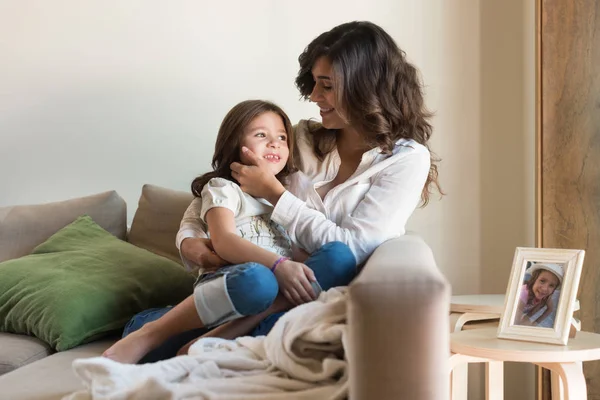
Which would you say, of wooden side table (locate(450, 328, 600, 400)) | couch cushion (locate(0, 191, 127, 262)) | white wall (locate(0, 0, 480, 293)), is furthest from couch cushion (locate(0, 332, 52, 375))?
wooden side table (locate(450, 328, 600, 400))

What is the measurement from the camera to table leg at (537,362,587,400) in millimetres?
1494

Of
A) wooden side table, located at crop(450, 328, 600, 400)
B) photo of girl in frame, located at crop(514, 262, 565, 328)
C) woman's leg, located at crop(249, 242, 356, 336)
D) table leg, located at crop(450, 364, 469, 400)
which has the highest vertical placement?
woman's leg, located at crop(249, 242, 356, 336)

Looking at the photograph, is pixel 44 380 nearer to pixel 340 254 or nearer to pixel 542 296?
pixel 340 254

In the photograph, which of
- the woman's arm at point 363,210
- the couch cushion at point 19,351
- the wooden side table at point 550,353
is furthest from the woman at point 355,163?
the couch cushion at point 19,351

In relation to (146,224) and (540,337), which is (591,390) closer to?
(540,337)

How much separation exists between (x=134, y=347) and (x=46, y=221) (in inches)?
38.5

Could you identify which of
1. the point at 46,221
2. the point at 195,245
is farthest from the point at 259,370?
the point at 46,221

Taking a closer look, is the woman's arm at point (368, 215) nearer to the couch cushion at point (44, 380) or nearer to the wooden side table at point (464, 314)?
the wooden side table at point (464, 314)

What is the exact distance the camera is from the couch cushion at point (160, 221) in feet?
6.98

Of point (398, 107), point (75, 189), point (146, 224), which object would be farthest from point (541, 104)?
point (75, 189)

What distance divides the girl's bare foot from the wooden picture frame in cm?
81

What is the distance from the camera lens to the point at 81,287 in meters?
1.78

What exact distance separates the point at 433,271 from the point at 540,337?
0.75 meters

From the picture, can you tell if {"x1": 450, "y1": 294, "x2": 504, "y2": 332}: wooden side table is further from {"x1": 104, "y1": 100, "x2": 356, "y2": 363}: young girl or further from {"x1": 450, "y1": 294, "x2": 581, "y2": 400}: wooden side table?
{"x1": 104, "y1": 100, "x2": 356, "y2": 363}: young girl
